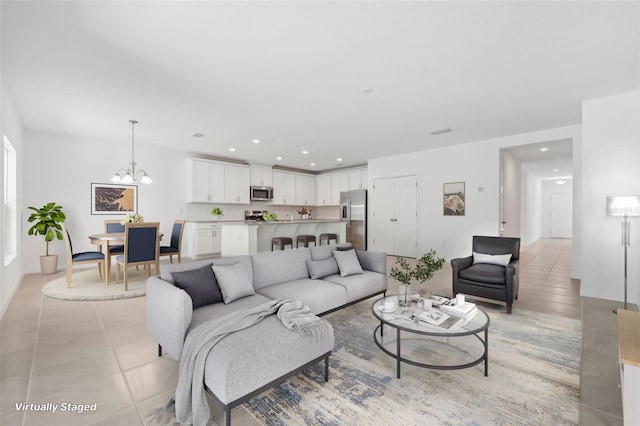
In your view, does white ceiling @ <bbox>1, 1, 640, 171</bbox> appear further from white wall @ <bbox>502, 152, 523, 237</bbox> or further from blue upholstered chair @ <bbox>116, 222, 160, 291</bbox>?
white wall @ <bbox>502, 152, 523, 237</bbox>

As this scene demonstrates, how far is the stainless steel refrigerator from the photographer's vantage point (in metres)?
8.34

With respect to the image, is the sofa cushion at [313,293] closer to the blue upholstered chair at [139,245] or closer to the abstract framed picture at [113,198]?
the blue upholstered chair at [139,245]

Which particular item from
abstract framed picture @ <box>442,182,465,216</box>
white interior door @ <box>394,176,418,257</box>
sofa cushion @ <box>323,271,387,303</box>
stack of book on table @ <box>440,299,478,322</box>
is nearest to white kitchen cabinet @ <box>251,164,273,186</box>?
white interior door @ <box>394,176,418,257</box>

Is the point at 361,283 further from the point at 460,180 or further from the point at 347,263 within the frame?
the point at 460,180

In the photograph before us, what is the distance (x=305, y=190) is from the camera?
9.98 metres

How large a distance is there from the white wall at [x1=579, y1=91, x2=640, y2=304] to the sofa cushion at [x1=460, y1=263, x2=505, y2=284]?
1594mm

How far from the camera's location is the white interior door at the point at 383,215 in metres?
7.62

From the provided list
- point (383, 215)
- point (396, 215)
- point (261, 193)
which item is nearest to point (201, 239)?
point (261, 193)

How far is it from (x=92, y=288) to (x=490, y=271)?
567cm

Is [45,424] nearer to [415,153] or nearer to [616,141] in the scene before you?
[616,141]

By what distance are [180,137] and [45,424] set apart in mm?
5101

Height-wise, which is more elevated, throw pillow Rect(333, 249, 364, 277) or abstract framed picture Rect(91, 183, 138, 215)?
abstract framed picture Rect(91, 183, 138, 215)

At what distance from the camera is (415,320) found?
2.23 metres

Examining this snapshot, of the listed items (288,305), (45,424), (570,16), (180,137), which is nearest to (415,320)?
(288,305)
